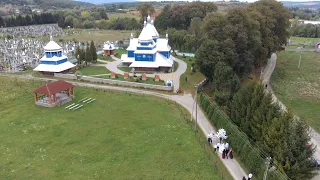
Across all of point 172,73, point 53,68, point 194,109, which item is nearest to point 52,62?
point 53,68

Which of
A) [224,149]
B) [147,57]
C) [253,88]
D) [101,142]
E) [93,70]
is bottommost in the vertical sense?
[101,142]

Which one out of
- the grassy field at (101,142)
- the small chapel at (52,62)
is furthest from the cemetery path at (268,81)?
the small chapel at (52,62)

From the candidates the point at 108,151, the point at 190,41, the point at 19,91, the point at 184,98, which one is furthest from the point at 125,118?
the point at 190,41

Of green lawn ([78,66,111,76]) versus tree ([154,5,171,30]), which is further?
tree ([154,5,171,30])

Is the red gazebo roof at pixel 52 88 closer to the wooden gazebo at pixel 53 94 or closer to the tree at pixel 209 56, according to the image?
the wooden gazebo at pixel 53 94

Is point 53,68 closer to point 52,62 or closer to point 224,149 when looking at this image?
point 52,62

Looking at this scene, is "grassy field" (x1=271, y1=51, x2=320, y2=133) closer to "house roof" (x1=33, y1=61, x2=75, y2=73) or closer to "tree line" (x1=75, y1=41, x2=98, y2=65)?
"tree line" (x1=75, y1=41, x2=98, y2=65)

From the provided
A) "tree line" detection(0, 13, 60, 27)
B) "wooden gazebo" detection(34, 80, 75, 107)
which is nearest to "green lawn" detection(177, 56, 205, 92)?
"wooden gazebo" detection(34, 80, 75, 107)
